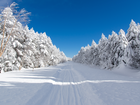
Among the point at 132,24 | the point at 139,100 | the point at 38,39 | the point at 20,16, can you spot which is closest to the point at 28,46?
the point at 38,39

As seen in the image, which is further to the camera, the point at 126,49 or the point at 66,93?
the point at 126,49

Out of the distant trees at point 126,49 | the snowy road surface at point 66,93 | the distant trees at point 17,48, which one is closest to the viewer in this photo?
the snowy road surface at point 66,93

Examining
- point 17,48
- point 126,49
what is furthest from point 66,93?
point 17,48

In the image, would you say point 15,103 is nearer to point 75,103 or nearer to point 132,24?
point 75,103

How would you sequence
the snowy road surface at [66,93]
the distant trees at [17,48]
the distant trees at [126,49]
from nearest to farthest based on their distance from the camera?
the snowy road surface at [66,93], the distant trees at [17,48], the distant trees at [126,49]

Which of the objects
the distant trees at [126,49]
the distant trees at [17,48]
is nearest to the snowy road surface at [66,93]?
the distant trees at [17,48]

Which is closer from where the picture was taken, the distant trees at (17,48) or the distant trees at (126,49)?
the distant trees at (17,48)

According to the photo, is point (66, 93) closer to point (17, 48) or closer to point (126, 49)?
point (126, 49)

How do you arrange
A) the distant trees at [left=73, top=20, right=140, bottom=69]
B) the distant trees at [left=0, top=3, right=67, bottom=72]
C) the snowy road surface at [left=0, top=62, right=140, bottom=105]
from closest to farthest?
the snowy road surface at [left=0, top=62, right=140, bottom=105]
the distant trees at [left=0, top=3, right=67, bottom=72]
the distant trees at [left=73, top=20, right=140, bottom=69]

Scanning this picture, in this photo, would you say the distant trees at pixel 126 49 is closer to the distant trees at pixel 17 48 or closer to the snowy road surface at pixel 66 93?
the snowy road surface at pixel 66 93

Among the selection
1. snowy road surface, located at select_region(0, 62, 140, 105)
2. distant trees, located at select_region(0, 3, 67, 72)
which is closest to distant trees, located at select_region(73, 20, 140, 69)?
snowy road surface, located at select_region(0, 62, 140, 105)

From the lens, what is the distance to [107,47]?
22.8 meters

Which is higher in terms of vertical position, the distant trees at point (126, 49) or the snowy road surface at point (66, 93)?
the distant trees at point (126, 49)

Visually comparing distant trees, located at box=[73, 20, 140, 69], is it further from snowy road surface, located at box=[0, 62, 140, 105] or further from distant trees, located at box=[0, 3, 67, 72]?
distant trees, located at box=[0, 3, 67, 72]
